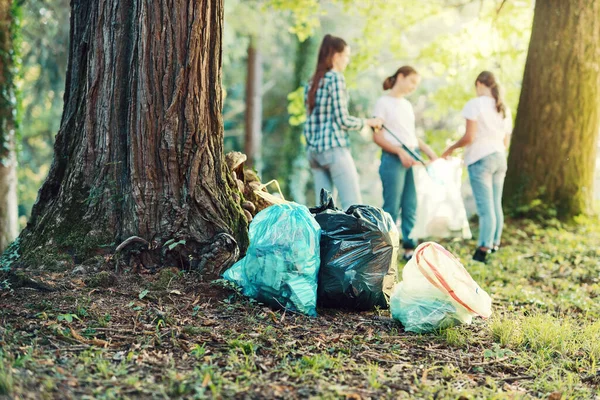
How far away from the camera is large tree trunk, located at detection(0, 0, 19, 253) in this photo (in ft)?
31.0

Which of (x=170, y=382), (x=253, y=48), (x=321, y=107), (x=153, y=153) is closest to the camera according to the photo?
(x=170, y=382)

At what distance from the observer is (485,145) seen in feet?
21.0

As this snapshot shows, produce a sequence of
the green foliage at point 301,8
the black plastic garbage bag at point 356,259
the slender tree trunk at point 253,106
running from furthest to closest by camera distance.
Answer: the slender tree trunk at point 253,106 < the green foliage at point 301,8 < the black plastic garbage bag at point 356,259

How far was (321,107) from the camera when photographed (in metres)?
5.98

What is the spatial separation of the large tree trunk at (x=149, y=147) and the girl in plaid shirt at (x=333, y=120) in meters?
1.64

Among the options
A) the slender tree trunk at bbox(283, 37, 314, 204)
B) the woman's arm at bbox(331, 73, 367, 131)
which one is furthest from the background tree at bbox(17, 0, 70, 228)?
A: the woman's arm at bbox(331, 73, 367, 131)

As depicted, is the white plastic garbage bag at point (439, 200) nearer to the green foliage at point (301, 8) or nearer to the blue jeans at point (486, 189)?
the blue jeans at point (486, 189)

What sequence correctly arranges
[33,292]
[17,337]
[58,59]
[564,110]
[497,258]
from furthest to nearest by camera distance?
1. [58,59]
2. [564,110]
3. [497,258]
4. [33,292]
5. [17,337]

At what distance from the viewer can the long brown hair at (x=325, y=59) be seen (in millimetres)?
5867

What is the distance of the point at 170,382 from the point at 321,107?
3650 millimetres

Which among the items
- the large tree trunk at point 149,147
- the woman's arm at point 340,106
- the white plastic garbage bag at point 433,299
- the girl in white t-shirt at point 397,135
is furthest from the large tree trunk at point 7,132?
the white plastic garbage bag at point 433,299

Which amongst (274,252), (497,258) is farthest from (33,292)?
(497,258)

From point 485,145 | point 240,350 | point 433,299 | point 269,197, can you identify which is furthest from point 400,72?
point 240,350

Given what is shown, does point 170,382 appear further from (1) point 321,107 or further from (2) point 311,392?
(1) point 321,107
